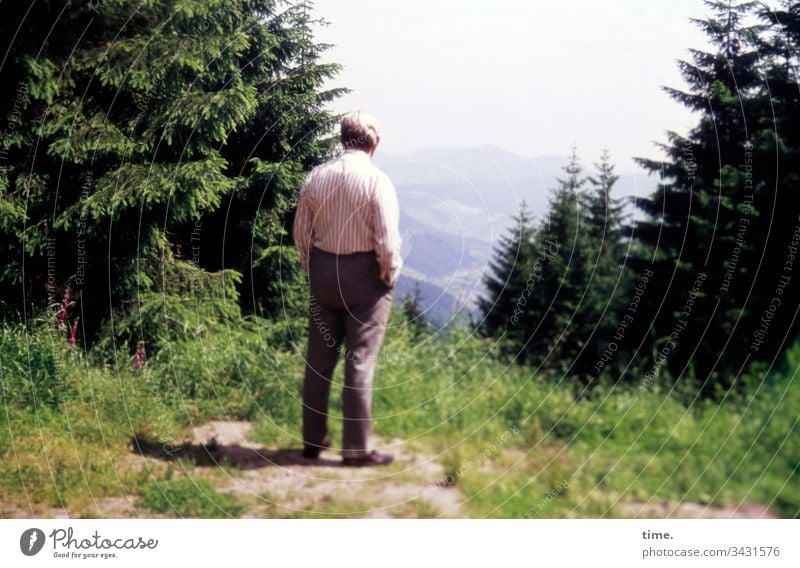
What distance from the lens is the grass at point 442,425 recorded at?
3.02 metres

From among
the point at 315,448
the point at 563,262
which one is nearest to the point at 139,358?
the point at 315,448

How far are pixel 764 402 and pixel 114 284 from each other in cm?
337

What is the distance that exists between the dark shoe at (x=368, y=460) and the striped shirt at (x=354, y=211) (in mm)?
864

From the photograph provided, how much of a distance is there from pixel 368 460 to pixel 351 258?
3.25 feet

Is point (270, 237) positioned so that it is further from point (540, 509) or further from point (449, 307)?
point (540, 509)

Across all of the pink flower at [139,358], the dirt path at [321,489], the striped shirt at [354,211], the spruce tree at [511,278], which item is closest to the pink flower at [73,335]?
the pink flower at [139,358]

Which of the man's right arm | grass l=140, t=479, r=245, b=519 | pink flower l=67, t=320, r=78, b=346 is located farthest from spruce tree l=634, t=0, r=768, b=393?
pink flower l=67, t=320, r=78, b=346

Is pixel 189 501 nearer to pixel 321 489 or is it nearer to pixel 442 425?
pixel 321 489

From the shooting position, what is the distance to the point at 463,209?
315 cm

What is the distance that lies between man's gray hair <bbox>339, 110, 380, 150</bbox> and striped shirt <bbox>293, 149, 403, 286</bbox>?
0.03 metres

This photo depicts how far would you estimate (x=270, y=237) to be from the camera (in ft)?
10.6

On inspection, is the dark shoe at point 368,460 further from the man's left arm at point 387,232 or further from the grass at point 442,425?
the man's left arm at point 387,232
